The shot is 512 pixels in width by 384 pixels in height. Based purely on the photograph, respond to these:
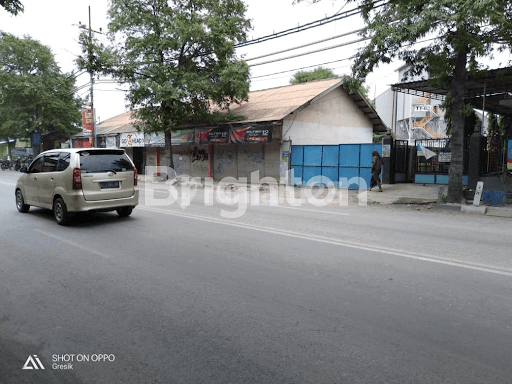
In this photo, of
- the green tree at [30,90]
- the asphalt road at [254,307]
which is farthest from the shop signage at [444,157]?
the green tree at [30,90]

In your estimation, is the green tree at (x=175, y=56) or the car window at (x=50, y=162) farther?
the green tree at (x=175, y=56)

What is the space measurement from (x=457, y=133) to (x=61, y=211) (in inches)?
450

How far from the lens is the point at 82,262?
17.8ft

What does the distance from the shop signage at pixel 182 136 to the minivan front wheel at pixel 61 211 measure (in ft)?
55.5

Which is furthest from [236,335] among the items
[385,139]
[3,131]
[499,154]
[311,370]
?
[3,131]

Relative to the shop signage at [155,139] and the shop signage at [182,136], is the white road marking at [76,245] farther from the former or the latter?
the shop signage at [155,139]

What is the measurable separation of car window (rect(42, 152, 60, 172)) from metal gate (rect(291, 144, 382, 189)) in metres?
13.3

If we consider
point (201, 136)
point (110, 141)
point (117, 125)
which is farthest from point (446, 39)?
point (117, 125)

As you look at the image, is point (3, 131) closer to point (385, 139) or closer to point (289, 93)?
point (289, 93)

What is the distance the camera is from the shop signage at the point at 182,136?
Result: 81.8 feet

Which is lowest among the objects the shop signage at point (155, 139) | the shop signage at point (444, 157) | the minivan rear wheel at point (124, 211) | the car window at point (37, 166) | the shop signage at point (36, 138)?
the minivan rear wheel at point (124, 211)

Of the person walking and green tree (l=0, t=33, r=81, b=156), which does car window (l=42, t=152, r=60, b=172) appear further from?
green tree (l=0, t=33, r=81, b=156)

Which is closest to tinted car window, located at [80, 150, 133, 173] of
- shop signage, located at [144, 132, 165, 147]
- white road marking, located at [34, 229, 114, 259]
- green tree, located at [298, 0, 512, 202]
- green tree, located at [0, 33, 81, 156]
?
white road marking, located at [34, 229, 114, 259]

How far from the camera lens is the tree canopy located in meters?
20.8
